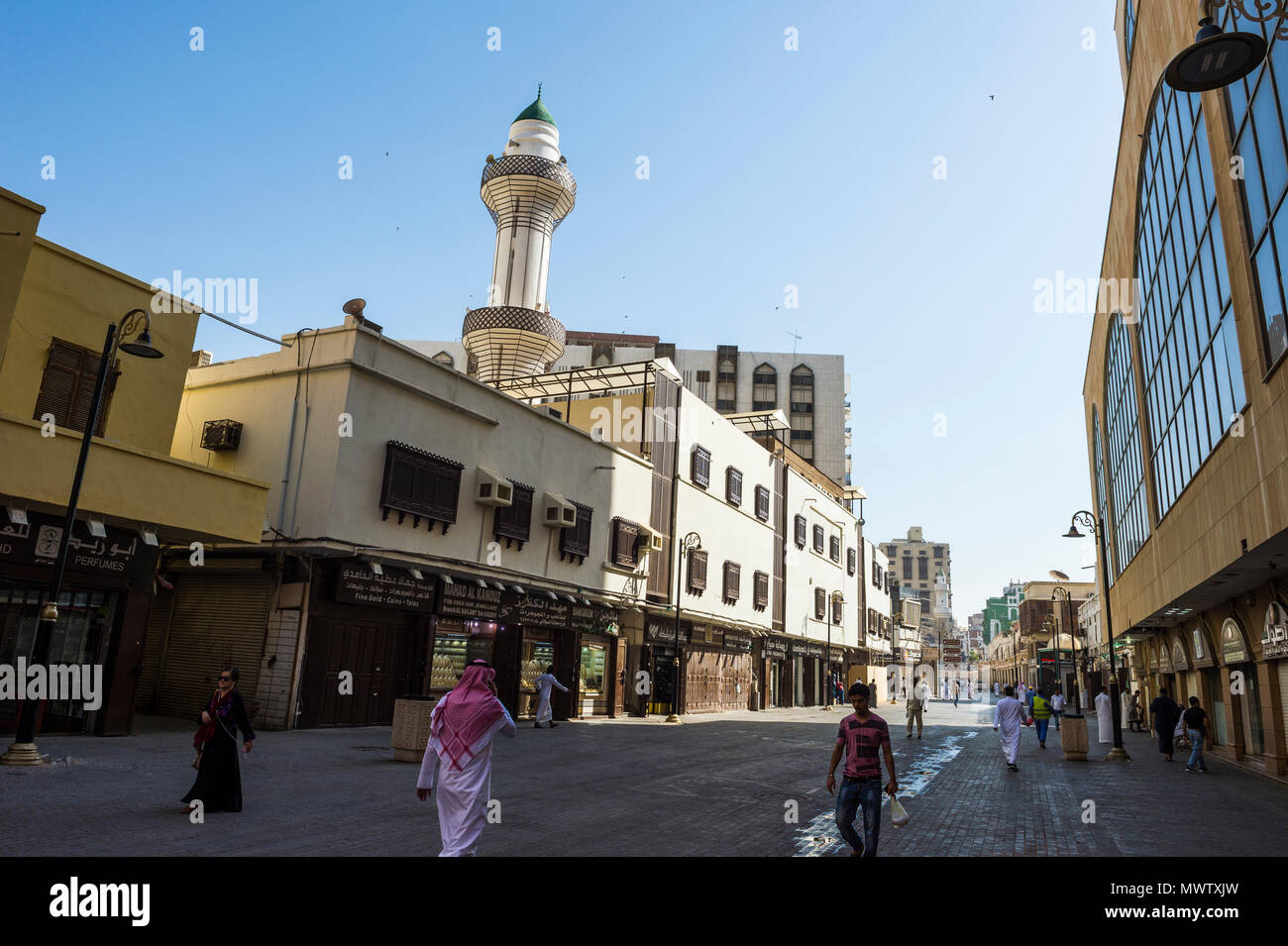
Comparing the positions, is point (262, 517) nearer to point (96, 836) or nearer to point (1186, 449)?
point (96, 836)

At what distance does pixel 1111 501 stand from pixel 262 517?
3144cm

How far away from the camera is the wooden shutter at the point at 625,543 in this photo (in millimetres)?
27000

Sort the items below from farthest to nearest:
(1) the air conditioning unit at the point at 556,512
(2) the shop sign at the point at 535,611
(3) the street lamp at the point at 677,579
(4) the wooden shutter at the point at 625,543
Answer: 1. (3) the street lamp at the point at 677,579
2. (4) the wooden shutter at the point at 625,543
3. (1) the air conditioning unit at the point at 556,512
4. (2) the shop sign at the point at 535,611

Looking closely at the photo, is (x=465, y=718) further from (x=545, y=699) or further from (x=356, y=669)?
(x=545, y=699)

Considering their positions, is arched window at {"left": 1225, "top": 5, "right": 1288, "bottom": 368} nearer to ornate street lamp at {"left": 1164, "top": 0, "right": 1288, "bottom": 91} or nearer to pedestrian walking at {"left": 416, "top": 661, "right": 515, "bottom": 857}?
ornate street lamp at {"left": 1164, "top": 0, "right": 1288, "bottom": 91}

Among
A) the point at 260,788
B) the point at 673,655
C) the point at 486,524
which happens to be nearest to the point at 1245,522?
the point at 260,788

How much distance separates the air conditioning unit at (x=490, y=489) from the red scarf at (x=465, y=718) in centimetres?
1505

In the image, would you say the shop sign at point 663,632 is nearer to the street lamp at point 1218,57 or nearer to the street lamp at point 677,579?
the street lamp at point 677,579

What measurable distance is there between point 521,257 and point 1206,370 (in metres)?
26.6

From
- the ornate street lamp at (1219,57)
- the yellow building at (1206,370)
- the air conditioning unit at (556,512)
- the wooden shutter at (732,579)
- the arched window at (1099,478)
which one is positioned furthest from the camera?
the arched window at (1099,478)

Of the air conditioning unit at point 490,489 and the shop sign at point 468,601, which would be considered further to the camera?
the air conditioning unit at point 490,489

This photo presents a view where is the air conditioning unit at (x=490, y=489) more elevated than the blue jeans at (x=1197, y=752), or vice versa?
the air conditioning unit at (x=490, y=489)

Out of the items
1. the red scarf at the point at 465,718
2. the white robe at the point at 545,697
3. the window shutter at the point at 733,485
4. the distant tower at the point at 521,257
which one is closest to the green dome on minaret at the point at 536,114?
the distant tower at the point at 521,257

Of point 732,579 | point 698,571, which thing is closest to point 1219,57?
point 698,571
